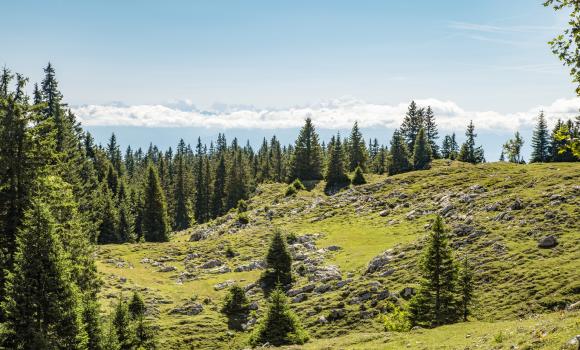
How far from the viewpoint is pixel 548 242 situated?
52.1 meters

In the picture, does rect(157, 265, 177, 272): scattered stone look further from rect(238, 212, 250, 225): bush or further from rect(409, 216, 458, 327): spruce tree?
rect(409, 216, 458, 327): spruce tree

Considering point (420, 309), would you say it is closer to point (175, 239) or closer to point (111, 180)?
point (175, 239)

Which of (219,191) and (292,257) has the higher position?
(219,191)

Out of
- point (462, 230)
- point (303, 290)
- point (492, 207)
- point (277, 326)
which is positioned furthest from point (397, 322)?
point (492, 207)

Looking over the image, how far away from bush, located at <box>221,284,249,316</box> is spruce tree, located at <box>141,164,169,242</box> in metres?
47.4

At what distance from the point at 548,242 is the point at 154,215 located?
80112mm

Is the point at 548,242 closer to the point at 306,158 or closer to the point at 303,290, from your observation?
the point at 303,290

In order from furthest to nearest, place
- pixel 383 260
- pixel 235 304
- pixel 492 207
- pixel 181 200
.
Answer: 1. pixel 181 200
2. pixel 492 207
3. pixel 383 260
4. pixel 235 304

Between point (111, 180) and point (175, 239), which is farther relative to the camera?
point (111, 180)

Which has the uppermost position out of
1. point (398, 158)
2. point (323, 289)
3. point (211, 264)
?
point (398, 158)

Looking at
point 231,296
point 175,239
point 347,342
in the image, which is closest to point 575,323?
point 347,342

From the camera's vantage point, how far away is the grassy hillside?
133 feet

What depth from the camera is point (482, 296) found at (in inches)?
1800

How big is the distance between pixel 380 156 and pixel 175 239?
87244mm
